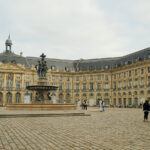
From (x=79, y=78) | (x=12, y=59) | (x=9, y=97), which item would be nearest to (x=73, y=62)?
(x=79, y=78)

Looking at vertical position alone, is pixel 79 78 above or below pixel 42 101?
above

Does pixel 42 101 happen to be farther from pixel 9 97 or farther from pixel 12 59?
pixel 12 59

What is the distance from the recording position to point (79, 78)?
287ft

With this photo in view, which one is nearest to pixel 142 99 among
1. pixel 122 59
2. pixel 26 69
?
pixel 122 59

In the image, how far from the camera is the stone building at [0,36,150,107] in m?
74.0

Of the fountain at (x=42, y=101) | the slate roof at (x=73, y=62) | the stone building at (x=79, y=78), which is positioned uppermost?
the slate roof at (x=73, y=62)

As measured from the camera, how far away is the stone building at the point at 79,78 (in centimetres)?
7400

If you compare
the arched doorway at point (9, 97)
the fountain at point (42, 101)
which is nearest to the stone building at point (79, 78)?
the arched doorway at point (9, 97)

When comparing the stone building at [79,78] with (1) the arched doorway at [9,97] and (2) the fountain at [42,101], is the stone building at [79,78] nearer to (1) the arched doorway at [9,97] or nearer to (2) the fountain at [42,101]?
(1) the arched doorway at [9,97]

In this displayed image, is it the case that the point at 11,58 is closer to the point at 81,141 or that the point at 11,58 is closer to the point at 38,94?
the point at 38,94

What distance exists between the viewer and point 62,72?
289 feet

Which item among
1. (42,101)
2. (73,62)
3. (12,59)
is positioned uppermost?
(73,62)

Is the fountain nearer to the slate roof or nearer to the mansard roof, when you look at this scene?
the slate roof

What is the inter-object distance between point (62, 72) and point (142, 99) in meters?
34.1
